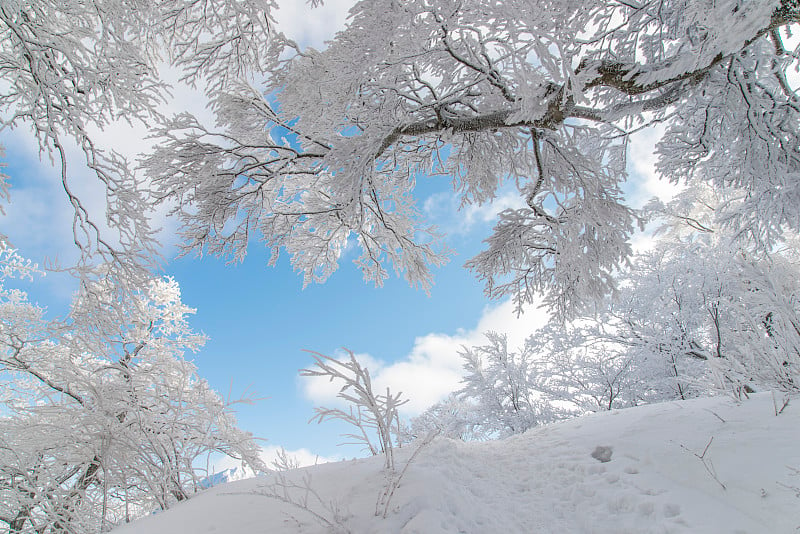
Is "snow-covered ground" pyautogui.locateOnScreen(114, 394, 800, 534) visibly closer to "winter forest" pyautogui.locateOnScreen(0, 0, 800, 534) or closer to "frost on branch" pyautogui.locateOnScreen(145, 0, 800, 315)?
"winter forest" pyautogui.locateOnScreen(0, 0, 800, 534)

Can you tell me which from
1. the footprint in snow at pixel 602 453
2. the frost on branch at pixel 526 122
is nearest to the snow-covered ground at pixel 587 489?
the footprint in snow at pixel 602 453

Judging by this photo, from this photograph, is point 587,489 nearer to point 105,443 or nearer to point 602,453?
point 602,453

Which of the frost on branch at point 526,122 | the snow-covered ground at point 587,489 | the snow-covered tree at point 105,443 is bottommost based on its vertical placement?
the snow-covered ground at point 587,489

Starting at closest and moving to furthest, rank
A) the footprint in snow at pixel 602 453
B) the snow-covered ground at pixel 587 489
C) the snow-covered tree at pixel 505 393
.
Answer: the snow-covered ground at pixel 587 489 < the footprint in snow at pixel 602 453 < the snow-covered tree at pixel 505 393

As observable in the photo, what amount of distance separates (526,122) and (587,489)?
365 cm

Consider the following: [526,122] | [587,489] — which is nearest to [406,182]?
[526,122]

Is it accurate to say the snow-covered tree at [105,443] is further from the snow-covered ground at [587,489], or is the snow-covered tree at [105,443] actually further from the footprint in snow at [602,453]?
the footprint in snow at [602,453]

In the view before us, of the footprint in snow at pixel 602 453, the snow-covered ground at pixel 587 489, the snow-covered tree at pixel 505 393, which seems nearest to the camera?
the snow-covered ground at pixel 587 489

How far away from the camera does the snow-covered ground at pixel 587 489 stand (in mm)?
2277

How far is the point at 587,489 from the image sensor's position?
3043mm

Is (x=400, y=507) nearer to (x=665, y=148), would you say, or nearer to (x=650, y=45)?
(x=665, y=148)

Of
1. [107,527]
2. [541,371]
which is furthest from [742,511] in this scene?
[541,371]

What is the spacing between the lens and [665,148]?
5.27 metres

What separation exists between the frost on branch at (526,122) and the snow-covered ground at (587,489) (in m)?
2.51
